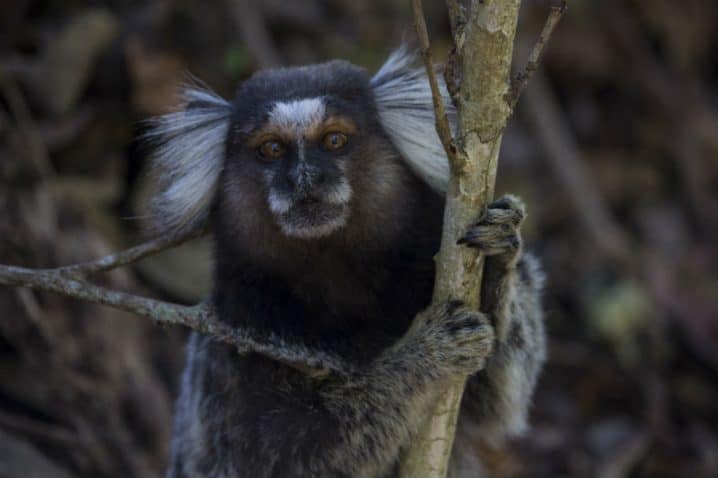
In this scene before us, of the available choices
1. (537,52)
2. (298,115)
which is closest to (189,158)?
(298,115)

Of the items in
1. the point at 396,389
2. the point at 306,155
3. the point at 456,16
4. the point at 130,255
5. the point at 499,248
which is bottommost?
the point at 396,389

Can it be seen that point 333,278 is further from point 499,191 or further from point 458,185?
point 499,191

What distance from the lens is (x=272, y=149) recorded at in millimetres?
3949

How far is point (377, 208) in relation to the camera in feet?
13.4

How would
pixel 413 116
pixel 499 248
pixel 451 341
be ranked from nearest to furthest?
pixel 499 248
pixel 451 341
pixel 413 116

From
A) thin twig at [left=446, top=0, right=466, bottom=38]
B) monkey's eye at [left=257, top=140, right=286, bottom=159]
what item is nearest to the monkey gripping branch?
thin twig at [left=446, top=0, right=466, bottom=38]

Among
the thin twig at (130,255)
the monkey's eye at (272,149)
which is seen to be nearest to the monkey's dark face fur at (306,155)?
the monkey's eye at (272,149)

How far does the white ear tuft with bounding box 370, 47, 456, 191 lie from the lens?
4.12 m

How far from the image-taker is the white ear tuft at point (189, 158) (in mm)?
4289

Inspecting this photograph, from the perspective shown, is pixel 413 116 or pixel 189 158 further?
pixel 189 158

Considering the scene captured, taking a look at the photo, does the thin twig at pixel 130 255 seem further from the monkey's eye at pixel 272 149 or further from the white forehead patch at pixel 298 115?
the white forehead patch at pixel 298 115

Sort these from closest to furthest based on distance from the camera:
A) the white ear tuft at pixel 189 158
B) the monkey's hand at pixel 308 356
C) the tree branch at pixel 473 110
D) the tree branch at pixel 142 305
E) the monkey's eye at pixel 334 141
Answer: the tree branch at pixel 473 110
the tree branch at pixel 142 305
the monkey's hand at pixel 308 356
the monkey's eye at pixel 334 141
the white ear tuft at pixel 189 158

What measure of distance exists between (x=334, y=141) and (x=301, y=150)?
212 mm

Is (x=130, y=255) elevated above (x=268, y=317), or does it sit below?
above
